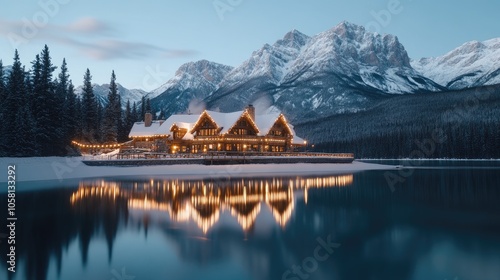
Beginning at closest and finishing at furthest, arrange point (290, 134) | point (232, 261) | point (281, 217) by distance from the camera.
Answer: point (232, 261), point (281, 217), point (290, 134)

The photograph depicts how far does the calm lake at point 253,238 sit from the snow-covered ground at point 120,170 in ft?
58.7

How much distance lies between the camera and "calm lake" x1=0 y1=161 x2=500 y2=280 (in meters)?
13.3

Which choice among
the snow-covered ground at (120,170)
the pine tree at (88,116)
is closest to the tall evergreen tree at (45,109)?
the snow-covered ground at (120,170)

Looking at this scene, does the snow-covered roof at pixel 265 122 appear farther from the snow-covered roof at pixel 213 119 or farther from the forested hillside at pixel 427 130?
the forested hillside at pixel 427 130

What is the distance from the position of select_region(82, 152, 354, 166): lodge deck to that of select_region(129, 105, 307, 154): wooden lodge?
551cm

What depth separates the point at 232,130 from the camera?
251 ft

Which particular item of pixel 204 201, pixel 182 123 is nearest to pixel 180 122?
pixel 182 123

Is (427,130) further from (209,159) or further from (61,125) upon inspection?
(61,125)

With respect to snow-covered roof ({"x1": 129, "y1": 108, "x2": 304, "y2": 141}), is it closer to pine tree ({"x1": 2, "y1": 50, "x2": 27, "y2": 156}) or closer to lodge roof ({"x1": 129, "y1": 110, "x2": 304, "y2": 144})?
lodge roof ({"x1": 129, "y1": 110, "x2": 304, "y2": 144})

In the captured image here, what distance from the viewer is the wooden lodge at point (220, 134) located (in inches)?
3007

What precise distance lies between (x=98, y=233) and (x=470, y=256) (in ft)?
Answer: 51.5

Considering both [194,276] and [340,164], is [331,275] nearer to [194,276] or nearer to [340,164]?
[194,276]

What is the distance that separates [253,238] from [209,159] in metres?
48.1

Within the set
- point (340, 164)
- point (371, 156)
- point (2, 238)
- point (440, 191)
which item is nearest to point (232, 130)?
point (340, 164)
